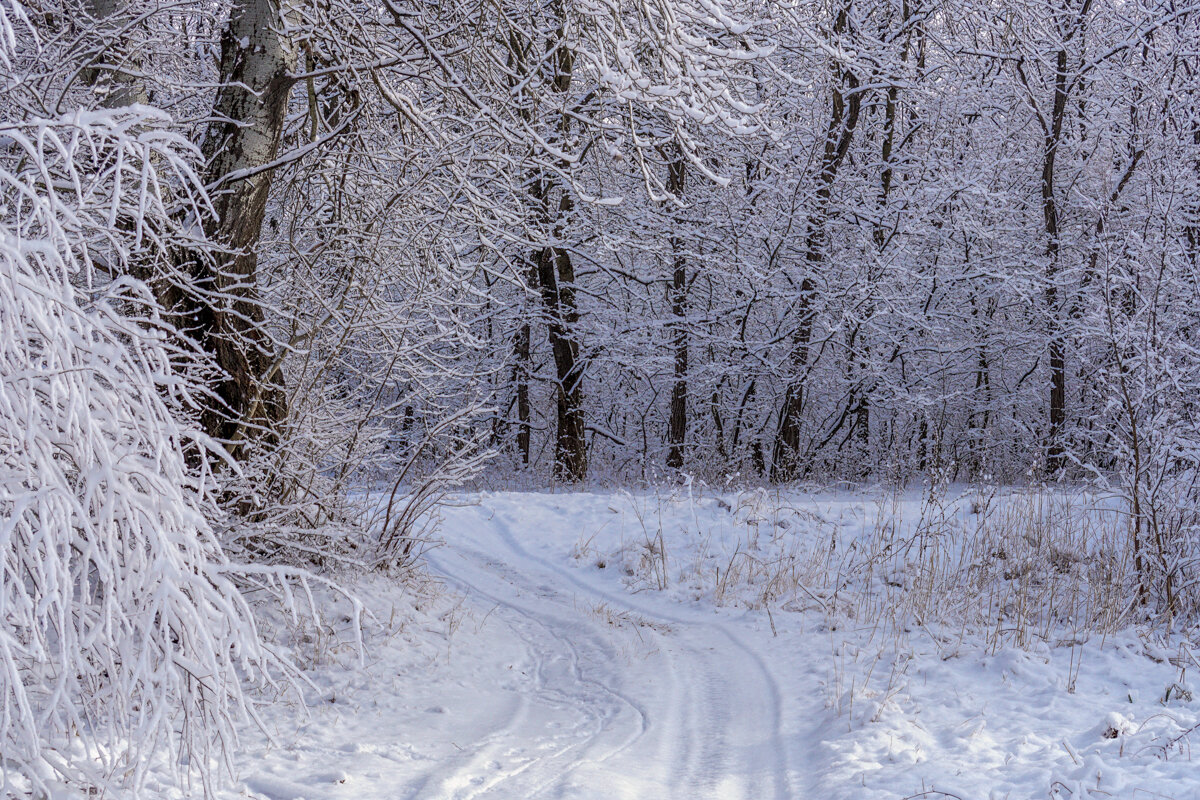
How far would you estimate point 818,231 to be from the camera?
559 inches

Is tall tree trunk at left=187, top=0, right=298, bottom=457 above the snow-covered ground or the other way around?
above

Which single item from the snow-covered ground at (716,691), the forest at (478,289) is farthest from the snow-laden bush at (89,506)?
the snow-covered ground at (716,691)

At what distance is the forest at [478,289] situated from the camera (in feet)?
8.45

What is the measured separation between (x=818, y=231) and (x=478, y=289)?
20.2 feet

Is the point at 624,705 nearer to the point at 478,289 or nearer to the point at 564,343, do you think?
the point at 478,289

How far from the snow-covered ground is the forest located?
32 centimetres

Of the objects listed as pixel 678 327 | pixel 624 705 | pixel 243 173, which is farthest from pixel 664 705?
pixel 678 327

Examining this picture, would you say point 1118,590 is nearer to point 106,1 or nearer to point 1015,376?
point 106,1

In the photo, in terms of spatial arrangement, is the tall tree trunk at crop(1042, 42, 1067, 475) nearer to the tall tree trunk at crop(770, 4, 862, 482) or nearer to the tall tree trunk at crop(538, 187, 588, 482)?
the tall tree trunk at crop(770, 4, 862, 482)

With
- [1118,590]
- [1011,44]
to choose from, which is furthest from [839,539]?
[1011,44]

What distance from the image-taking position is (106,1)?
568 centimetres

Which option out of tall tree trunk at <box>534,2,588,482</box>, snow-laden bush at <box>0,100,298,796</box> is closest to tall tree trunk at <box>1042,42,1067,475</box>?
tall tree trunk at <box>534,2,588,482</box>

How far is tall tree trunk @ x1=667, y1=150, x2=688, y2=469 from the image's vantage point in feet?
46.2

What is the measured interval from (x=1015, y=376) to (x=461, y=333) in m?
14.9
